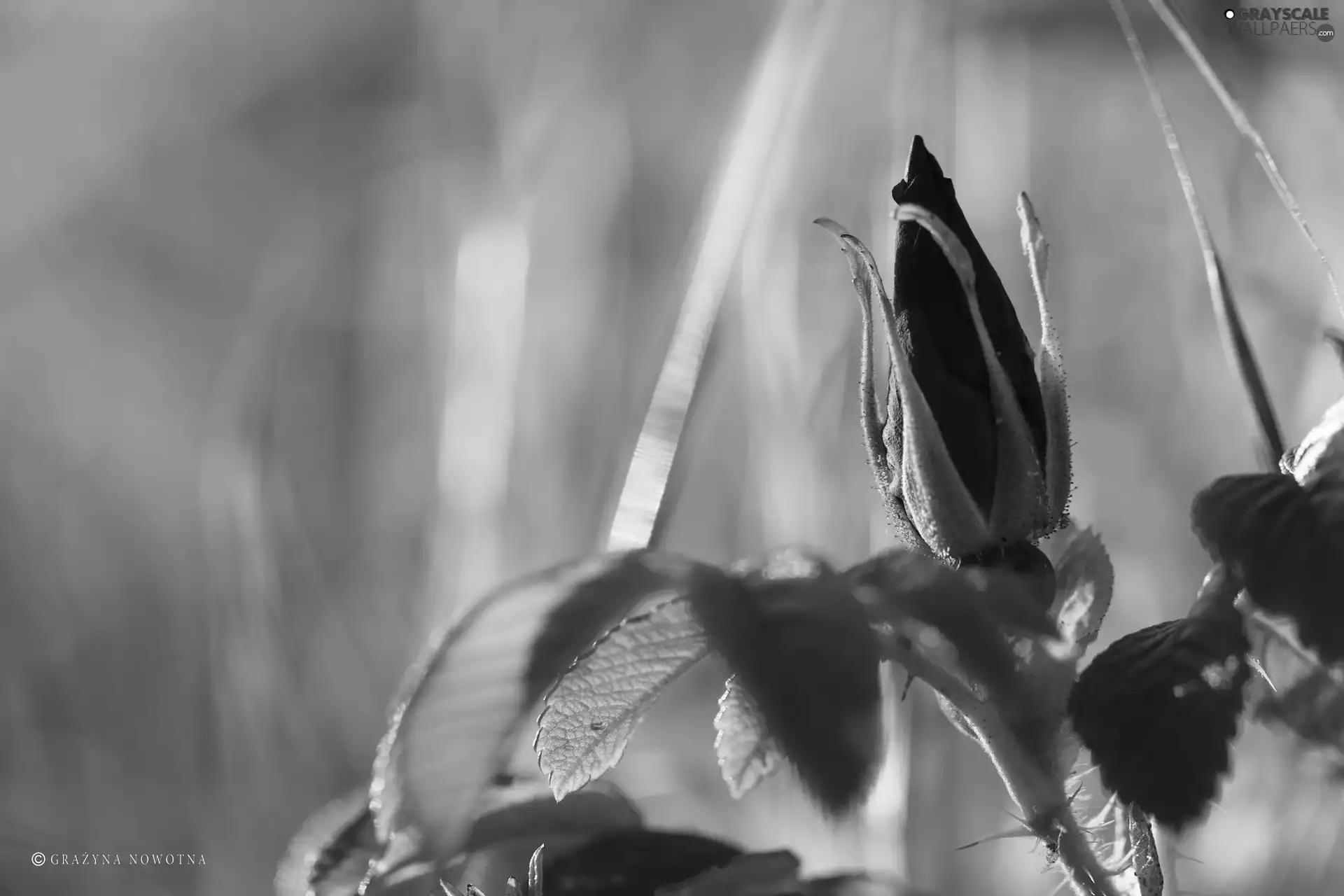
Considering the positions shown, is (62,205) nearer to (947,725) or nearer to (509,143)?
(509,143)

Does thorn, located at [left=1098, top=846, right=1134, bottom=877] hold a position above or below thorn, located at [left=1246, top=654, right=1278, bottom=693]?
below

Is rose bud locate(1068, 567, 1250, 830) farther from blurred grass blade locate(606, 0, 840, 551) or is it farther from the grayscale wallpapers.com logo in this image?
the grayscale wallpapers.com logo

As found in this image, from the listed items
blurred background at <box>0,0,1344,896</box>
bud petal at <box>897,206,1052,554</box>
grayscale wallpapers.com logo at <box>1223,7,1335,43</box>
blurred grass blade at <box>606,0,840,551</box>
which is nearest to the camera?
bud petal at <box>897,206,1052,554</box>

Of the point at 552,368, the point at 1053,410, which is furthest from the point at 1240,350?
the point at 552,368

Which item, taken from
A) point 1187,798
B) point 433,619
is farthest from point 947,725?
point 1187,798

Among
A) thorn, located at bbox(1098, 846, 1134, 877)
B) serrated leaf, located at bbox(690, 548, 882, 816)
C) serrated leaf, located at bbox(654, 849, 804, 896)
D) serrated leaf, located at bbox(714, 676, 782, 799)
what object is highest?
serrated leaf, located at bbox(690, 548, 882, 816)

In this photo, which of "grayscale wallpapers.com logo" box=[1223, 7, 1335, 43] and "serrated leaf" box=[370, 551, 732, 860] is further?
"grayscale wallpapers.com logo" box=[1223, 7, 1335, 43]

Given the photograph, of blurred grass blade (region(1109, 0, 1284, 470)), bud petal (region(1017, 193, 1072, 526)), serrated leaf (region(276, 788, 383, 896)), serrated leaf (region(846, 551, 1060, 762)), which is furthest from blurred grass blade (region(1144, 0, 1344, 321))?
serrated leaf (region(276, 788, 383, 896))
